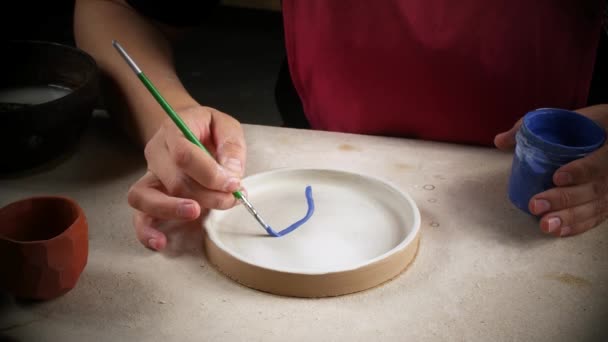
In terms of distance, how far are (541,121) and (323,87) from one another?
532 millimetres

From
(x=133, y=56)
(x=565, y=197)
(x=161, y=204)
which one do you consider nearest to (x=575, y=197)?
(x=565, y=197)

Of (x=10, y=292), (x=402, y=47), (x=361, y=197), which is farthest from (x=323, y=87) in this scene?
(x=10, y=292)

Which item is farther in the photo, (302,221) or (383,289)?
(302,221)

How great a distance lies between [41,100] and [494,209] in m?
0.88

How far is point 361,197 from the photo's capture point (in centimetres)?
99

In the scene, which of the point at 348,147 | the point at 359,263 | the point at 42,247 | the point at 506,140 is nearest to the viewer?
the point at 42,247

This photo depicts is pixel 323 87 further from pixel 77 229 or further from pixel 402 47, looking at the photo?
pixel 77 229

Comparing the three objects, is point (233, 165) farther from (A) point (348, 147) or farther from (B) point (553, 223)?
(B) point (553, 223)

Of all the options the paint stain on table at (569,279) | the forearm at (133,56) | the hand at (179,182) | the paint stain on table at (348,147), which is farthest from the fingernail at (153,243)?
the paint stain on table at (569,279)

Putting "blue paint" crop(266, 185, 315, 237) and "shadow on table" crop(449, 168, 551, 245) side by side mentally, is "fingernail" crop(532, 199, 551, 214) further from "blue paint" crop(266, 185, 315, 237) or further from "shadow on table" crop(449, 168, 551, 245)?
"blue paint" crop(266, 185, 315, 237)

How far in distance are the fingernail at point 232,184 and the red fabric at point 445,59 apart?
53 centimetres

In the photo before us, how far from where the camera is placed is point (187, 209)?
857 mm

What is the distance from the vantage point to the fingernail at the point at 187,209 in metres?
0.86

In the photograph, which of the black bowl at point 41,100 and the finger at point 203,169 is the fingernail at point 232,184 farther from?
the black bowl at point 41,100
